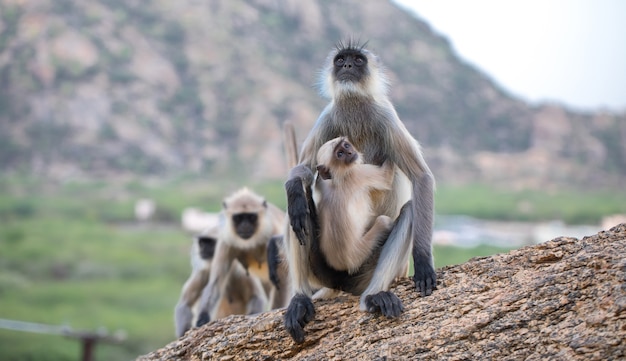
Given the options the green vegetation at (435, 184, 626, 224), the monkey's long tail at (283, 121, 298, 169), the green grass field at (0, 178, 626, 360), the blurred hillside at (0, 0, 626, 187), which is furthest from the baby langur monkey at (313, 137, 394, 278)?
the blurred hillside at (0, 0, 626, 187)

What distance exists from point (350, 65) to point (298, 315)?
135 cm

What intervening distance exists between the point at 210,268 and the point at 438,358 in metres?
3.14

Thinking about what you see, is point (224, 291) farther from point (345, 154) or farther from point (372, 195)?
point (345, 154)

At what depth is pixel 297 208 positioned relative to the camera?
10.8 ft

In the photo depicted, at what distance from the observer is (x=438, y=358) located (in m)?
2.85

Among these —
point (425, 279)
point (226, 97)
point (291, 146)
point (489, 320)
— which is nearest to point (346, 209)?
point (425, 279)

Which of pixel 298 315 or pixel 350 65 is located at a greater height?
pixel 350 65

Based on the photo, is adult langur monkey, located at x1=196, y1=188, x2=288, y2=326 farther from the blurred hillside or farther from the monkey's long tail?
the blurred hillside

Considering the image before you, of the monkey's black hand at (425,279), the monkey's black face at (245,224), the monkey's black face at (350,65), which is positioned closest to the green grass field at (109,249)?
the monkey's black face at (245,224)

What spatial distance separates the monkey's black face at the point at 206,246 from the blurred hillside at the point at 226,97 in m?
11.7

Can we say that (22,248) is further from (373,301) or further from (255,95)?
(373,301)

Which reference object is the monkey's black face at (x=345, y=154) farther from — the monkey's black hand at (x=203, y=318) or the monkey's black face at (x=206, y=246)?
the monkey's black face at (x=206, y=246)

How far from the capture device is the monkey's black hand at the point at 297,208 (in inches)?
129

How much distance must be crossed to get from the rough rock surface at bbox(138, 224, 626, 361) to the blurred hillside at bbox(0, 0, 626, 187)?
13867 millimetres
